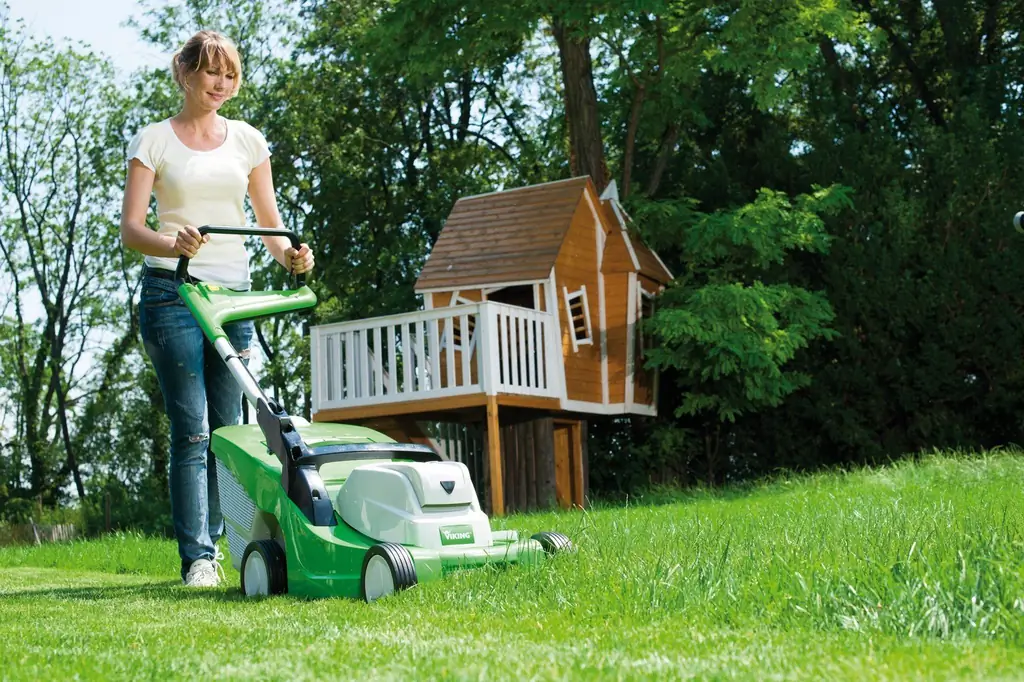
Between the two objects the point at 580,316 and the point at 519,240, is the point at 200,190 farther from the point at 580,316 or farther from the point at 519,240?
the point at 580,316

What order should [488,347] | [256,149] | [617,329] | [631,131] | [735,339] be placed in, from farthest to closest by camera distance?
[631,131] < [617,329] < [735,339] < [488,347] < [256,149]

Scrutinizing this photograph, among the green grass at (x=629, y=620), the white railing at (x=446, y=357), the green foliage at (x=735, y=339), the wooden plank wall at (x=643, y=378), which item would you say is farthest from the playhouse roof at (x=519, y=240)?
the green grass at (x=629, y=620)

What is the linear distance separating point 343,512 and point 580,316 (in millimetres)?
10079

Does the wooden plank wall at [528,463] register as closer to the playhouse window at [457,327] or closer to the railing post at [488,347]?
the playhouse window at [457,327]

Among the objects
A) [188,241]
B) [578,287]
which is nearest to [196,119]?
[188,241]

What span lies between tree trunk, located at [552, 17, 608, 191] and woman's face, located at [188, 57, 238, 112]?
11.1 meters

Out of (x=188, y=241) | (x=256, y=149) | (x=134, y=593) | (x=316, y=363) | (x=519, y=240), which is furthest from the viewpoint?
(x=519, y=240)

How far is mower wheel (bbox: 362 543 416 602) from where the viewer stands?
12.8ft

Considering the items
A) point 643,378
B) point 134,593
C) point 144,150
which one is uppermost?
point 144,150

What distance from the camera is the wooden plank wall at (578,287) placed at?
13828 mm

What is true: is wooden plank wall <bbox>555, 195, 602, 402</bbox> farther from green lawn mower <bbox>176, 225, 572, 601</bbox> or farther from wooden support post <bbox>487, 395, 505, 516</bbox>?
green lawn mower <bbox>176, 225, 572, 601</bbox>

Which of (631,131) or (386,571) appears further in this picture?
(631,131)

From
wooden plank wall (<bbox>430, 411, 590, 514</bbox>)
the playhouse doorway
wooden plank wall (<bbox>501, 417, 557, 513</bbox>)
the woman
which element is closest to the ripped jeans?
the woman

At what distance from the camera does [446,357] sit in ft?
41.6
